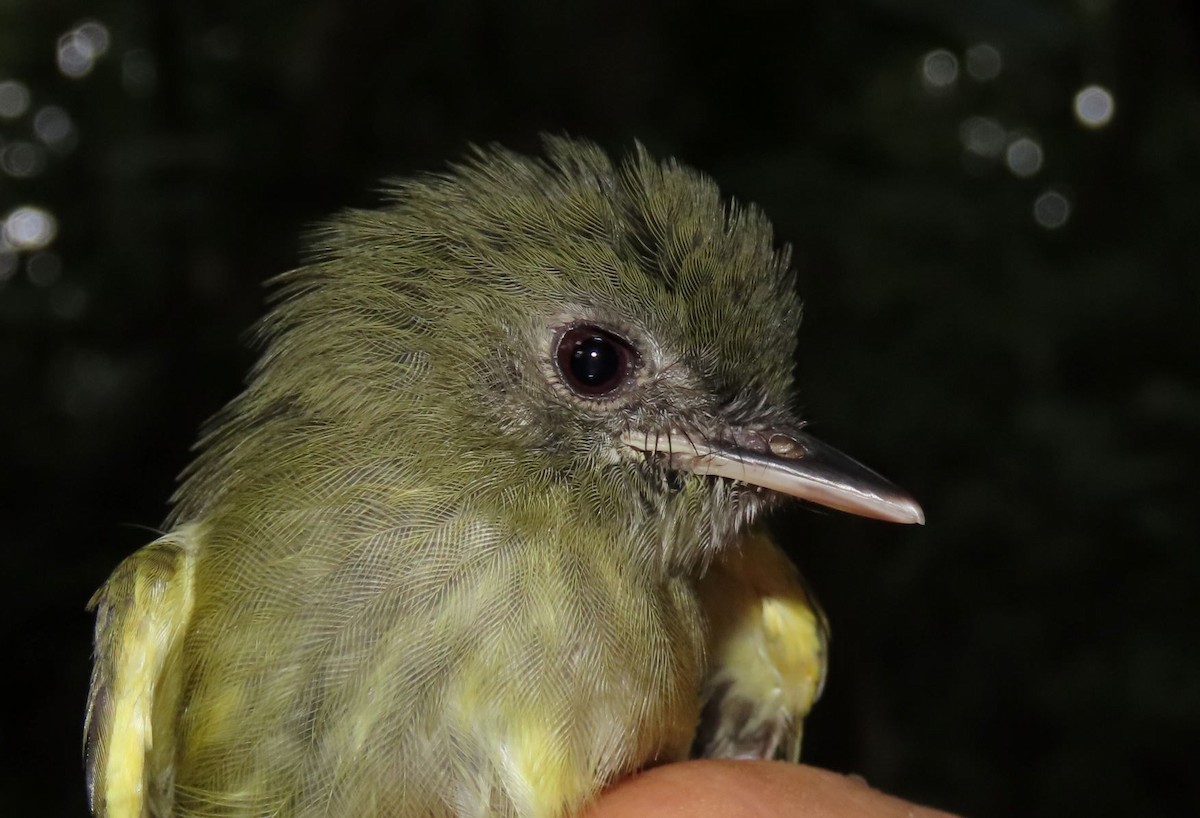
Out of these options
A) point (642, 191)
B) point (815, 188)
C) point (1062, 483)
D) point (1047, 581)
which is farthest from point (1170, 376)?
point (642, 191)

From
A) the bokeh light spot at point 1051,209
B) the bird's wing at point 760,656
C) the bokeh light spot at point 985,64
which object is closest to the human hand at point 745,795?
the bird's wing at point 760,656

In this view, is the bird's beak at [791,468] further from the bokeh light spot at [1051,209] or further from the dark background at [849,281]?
the bokeh light spot at [1051,209]

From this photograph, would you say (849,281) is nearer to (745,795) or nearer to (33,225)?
(745,795)

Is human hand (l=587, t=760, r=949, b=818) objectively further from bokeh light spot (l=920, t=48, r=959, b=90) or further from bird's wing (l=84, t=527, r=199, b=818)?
bokeh light spot (l=920, t=48, r=959, b=90)

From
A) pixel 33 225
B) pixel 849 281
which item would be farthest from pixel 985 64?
pixel 33 225

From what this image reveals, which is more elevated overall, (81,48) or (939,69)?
(939,69)

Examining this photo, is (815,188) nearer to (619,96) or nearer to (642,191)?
(619,96)
